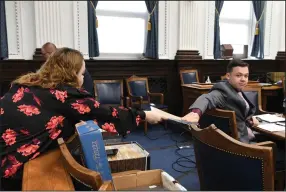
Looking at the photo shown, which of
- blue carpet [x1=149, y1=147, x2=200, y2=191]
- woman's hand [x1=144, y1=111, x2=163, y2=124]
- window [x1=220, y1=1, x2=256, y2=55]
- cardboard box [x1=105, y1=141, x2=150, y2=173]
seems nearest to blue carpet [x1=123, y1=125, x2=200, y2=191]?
blue carpet [x1=149, y1=147, x2=200, y2=191]

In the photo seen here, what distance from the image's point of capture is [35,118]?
50.9 inches

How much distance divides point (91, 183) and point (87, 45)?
4.26m

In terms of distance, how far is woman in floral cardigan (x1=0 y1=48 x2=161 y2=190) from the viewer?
1.28 metres

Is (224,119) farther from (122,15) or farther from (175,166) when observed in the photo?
(122,15)

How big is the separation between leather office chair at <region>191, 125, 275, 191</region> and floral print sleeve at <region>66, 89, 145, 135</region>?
0.40 metres

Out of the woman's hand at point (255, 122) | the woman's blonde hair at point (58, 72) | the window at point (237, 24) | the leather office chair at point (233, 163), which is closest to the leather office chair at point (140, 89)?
the window at point (237, 24)

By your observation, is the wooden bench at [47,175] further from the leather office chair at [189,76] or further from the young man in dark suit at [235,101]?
the leather office chair at [189,76]

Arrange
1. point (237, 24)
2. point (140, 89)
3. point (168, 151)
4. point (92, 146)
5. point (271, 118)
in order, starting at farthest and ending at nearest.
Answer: point (237, 24)
point (140, 89)
point (168, 151)
point (271, 118)
point (92, 146)

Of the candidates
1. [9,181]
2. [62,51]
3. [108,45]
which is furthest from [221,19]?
[9,181]

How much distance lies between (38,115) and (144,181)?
62 centimetres

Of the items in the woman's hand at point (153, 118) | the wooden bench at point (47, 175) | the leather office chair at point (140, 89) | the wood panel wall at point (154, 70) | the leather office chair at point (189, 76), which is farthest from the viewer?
the leather office chair at point (189, 76)

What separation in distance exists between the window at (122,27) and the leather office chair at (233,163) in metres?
4.16

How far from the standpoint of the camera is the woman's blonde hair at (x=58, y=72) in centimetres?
139

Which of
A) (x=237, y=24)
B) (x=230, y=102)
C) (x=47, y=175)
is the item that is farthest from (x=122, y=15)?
(x=47, y=175)
